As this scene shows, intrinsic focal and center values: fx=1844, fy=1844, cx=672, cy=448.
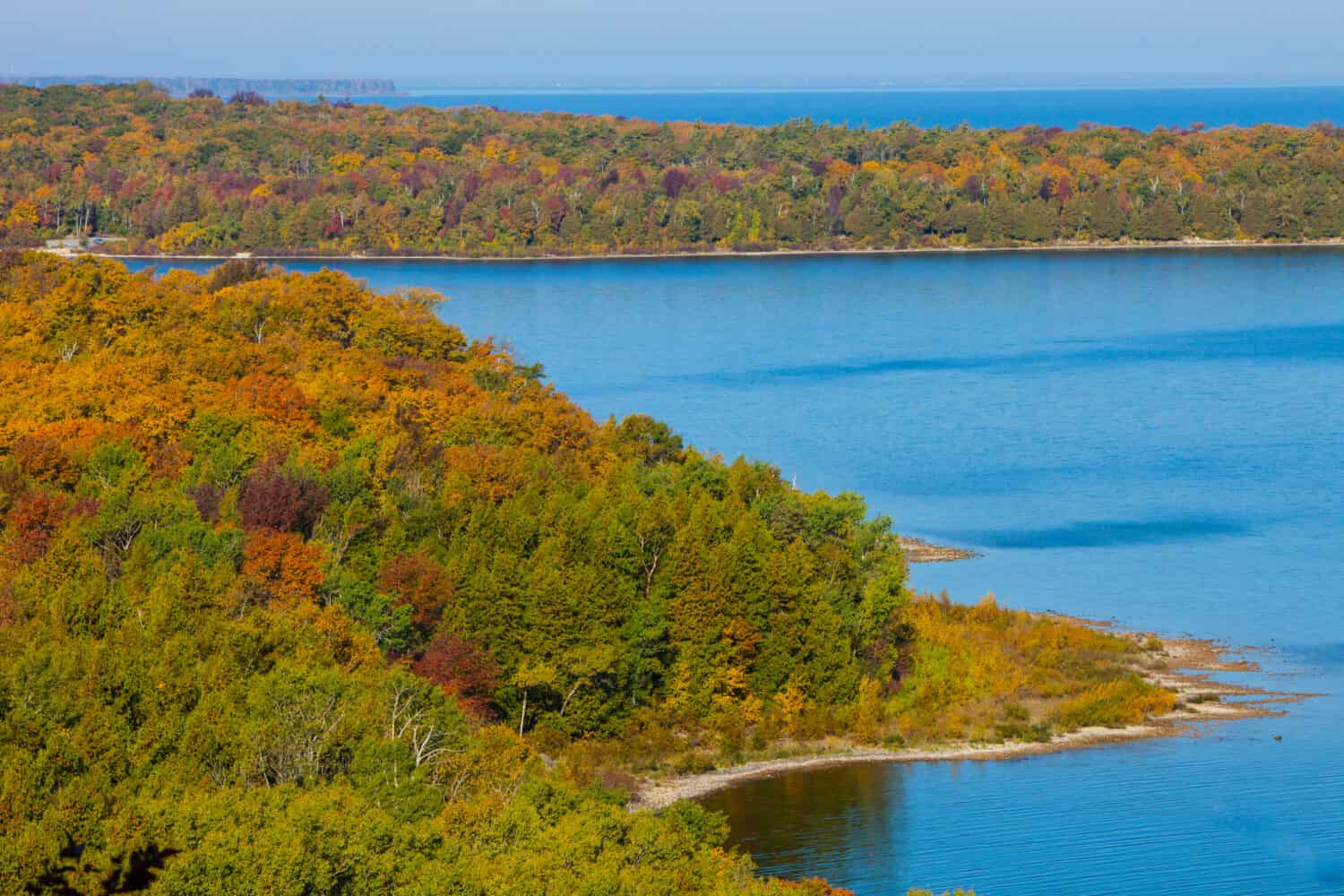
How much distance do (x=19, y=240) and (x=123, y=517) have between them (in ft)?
222

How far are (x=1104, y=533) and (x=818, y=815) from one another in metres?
15.7

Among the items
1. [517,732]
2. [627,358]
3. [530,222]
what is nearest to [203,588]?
[517,732]

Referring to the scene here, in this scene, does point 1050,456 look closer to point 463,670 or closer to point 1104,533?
point 1104,533

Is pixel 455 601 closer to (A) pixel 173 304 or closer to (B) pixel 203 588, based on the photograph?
(B) pixel 203 588

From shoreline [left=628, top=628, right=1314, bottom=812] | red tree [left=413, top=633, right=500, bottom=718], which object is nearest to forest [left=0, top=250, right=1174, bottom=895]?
red tree [left=413, top=633, right=500, bottom=718]

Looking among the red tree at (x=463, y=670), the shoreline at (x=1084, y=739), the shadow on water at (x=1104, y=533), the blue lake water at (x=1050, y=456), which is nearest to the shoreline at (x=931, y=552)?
the blue lake water at (x=1050, y=456)

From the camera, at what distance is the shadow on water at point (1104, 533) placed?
3756 centimetres

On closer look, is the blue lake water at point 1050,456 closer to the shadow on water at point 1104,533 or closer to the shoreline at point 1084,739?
the shadow on water at point 1104,533

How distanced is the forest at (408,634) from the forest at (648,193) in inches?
2369

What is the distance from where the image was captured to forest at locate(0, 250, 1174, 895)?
672 inches

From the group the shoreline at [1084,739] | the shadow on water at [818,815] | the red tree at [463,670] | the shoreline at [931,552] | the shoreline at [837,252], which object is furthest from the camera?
the shoreline at [837,252]

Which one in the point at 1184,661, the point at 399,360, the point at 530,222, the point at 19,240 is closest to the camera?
the point at 1184,661

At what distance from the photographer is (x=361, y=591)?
86.4 feet

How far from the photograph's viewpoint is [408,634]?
2688cm
